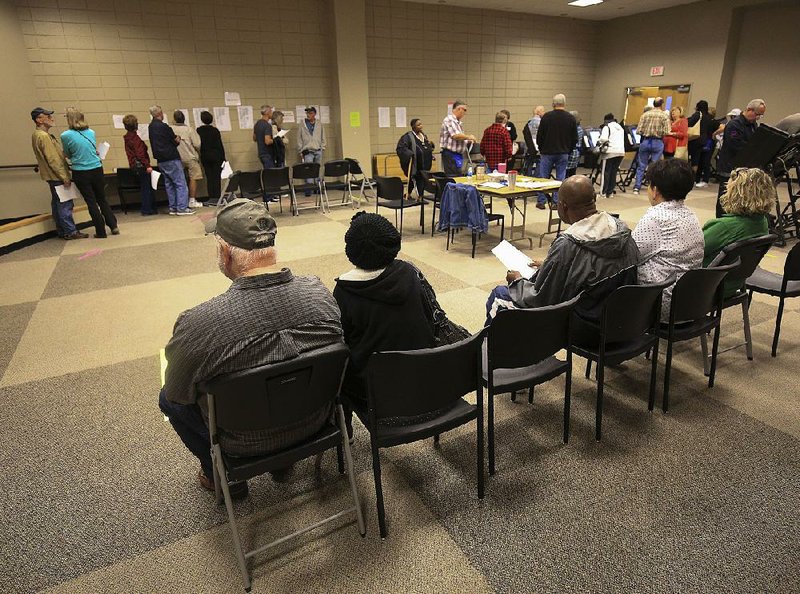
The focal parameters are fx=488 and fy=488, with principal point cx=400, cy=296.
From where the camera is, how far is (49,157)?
594cm

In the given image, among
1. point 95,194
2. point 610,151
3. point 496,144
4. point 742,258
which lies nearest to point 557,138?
point 496,144

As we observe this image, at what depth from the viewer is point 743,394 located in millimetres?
2707

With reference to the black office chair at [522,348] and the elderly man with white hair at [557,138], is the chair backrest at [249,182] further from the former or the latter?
the black office chair at [522,348]

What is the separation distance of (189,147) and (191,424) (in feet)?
24.1

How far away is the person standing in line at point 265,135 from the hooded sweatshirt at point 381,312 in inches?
298

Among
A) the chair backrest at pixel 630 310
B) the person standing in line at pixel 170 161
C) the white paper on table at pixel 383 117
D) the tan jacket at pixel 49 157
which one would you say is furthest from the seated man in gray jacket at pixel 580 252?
the white paper on table at pixel 383 117

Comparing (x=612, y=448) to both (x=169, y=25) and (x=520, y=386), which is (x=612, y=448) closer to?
(x=520, y=386)

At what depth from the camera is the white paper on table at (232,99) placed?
876cm

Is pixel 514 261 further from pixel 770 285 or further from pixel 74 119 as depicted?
pixel 74 119

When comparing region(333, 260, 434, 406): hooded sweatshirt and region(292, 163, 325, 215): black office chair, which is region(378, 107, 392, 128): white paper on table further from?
region(333, 260, 434, 406): hooded sweatshirt

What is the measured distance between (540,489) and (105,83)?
29.2ft

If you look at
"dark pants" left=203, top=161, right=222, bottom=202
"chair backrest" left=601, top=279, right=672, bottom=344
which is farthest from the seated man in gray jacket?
"dark pants" left=203, top=161, right=222, bottom=202

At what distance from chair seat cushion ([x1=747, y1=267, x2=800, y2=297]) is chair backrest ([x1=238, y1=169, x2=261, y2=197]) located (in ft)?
20.0

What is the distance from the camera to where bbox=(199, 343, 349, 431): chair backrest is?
1.43 meters
